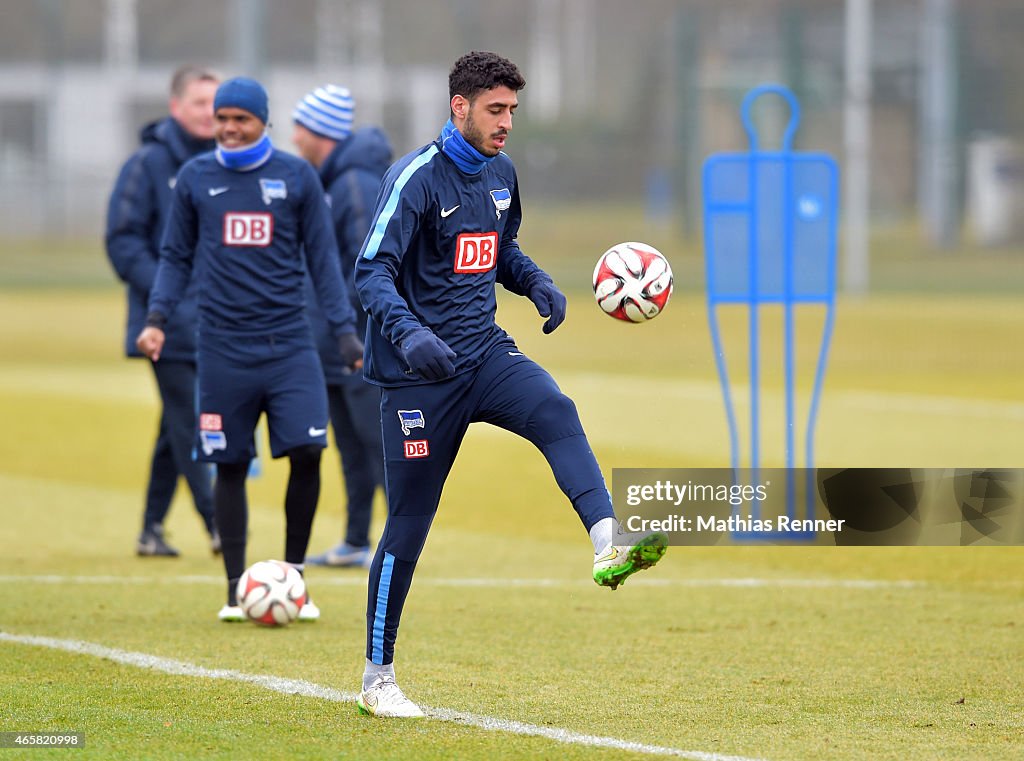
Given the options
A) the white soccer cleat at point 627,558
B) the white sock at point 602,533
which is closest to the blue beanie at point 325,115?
the white sock at point 602,533

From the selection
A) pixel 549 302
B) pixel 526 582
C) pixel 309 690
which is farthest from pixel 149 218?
pixel 549 302

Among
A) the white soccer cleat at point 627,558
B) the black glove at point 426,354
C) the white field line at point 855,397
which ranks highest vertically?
the black glove at point 426,354

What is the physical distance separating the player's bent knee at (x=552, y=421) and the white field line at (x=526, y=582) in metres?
3.10

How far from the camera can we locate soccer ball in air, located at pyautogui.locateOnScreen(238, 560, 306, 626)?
7.34 m

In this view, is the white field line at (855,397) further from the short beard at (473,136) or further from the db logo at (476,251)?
the short beard at (473,136)

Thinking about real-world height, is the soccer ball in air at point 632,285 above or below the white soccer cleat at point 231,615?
above

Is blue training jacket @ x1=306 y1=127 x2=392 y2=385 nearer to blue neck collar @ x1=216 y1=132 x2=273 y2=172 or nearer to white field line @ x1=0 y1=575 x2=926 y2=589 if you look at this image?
white field line @ x1=0 y1=575 x2=926 y2=589

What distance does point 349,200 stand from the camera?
29.0ft

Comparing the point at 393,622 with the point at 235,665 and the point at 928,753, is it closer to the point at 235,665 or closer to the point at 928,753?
the point at 235,665

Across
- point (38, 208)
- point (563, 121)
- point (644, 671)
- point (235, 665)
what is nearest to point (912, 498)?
point (644, 671)

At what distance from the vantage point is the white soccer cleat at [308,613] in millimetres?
7547

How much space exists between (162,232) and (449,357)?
402 centimetres

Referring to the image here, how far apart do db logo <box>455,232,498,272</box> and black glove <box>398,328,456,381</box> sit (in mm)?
417

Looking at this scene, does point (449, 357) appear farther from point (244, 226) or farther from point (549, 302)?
point (244, 226)
